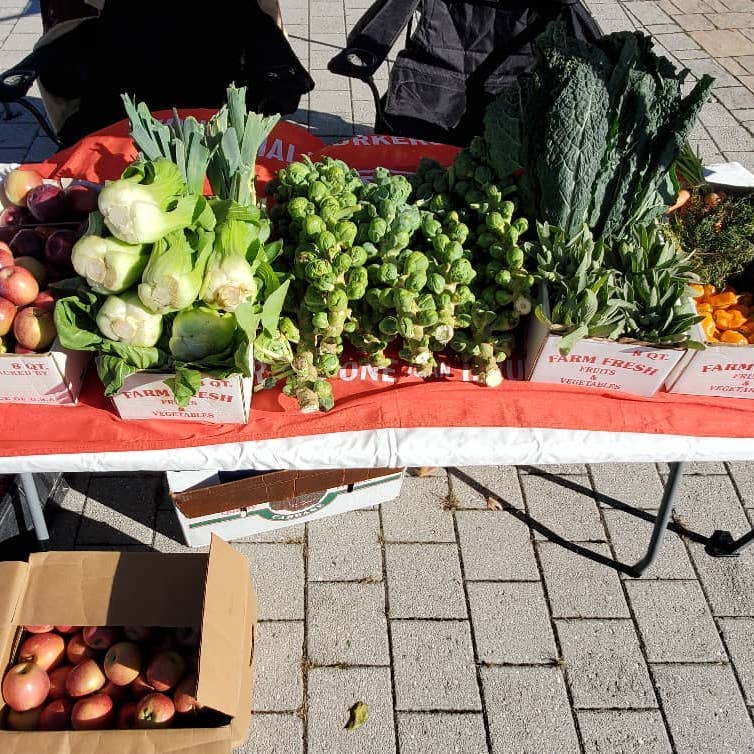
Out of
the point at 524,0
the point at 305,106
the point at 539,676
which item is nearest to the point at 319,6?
the point at 305,106

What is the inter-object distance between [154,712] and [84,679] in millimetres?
249

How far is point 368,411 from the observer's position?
180 centimetres

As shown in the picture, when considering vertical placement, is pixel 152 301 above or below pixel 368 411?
above

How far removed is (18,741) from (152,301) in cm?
121

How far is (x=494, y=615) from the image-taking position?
7.74ft

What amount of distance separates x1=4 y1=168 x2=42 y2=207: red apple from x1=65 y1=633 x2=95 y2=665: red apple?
147cm

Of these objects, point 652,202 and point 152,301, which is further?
point 652,202

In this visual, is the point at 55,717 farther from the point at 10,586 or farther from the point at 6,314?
the point at 6,314

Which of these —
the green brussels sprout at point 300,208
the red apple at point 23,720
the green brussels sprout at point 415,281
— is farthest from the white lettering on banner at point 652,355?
the red apple at point 23,720

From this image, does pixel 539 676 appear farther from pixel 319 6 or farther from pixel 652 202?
pixel 319 6

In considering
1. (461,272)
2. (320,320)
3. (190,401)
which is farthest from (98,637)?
(461,272)

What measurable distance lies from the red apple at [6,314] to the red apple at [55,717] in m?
1.09

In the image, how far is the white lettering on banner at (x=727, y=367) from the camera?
1.78m

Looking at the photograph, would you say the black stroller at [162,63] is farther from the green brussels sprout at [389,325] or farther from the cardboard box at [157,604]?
the cardboard box at [157,604]
